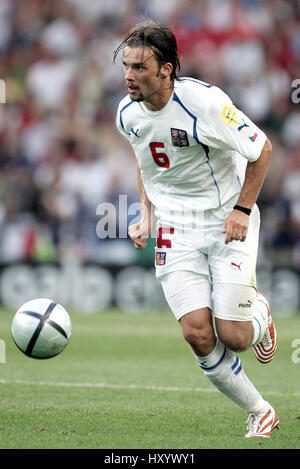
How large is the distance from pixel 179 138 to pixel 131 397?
273 centimetres

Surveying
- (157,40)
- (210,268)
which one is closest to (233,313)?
(210,268)

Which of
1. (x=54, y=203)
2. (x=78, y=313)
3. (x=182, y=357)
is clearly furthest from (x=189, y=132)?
(x=54, y=203)

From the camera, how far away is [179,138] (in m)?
5.22

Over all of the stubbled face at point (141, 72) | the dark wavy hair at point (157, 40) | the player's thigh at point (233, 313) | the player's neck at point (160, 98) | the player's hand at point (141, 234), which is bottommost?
the player's thigh at point (233, 313)

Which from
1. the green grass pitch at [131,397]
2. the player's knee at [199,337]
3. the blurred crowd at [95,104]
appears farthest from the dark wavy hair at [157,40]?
the blurred crowd at [95,104]

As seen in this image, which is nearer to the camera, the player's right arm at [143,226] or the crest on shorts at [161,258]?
the crest on shorts at [161,258]

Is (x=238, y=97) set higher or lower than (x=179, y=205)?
higher

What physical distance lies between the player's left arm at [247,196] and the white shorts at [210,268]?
251 mm

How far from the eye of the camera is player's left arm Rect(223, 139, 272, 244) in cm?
506

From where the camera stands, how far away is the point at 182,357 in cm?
987

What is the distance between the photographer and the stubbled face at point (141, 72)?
5.08 meters

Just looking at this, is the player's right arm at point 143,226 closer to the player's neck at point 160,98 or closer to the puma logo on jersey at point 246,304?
the player's neck at point 160,98
